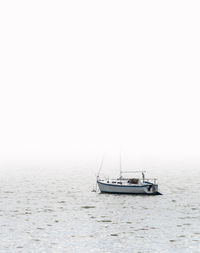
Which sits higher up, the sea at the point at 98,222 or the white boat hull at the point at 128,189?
the white boat hull at the point at 128,189

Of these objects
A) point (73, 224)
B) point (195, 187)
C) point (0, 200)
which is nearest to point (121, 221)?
point (73, 224)

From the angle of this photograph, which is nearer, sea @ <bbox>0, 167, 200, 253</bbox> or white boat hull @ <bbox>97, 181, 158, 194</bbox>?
sea @ <bbox>0, 167, 200, 253</bbox>

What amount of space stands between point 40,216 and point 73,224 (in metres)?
7.32

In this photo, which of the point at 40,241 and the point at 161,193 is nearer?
the point at 40,241

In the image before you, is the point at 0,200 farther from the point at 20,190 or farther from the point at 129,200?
the point at 129,200

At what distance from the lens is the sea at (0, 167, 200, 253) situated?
143 feet

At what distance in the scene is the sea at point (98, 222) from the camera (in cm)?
4347

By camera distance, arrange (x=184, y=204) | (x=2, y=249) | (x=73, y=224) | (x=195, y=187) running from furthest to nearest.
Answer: (x=195, y=187), (x=184, y=204), (x=73, y=224), (x=2, y=249)

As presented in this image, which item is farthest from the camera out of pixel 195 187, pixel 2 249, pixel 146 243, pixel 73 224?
pixel 195 187

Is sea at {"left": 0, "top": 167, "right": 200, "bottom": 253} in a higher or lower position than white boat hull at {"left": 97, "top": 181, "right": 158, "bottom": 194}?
lower

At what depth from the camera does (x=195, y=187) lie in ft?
321

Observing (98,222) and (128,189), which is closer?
(98,222)

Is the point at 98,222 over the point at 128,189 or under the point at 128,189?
under

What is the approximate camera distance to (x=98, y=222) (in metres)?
55.9
